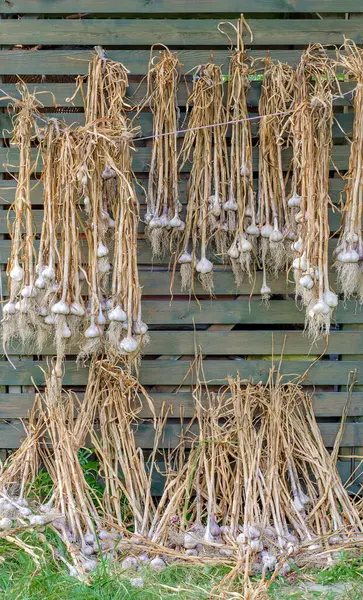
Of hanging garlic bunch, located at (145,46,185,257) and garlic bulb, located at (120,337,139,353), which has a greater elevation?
hanging garlic bunch, located at (145,46,185,257)

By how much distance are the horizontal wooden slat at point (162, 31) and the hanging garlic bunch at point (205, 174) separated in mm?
238

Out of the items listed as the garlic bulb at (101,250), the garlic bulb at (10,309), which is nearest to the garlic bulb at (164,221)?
the garlic bulb at (101,250)

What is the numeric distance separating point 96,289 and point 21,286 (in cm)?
36

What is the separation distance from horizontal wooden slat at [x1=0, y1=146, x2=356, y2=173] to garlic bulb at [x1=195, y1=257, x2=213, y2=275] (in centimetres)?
50

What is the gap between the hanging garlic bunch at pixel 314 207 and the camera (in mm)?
2955

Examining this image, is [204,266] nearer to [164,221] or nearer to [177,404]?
[164,221]

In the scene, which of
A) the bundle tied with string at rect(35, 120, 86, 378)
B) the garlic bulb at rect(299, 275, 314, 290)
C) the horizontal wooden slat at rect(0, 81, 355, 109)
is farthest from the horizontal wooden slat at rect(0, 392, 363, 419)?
the horizontal wooden slat at rect(0, 81, 355, 109)

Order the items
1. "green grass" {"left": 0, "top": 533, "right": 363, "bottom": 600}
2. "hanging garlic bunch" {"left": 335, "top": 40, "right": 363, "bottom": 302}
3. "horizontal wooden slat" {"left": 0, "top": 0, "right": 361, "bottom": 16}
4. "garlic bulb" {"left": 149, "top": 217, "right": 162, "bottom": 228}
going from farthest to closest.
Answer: "horizontal wooden slat" {"left": 0, "top": 0, "right": 361, "bottom": 16}
"garlic bulb" {"left": 149, "top": 217, "right": 162, "bottom": 228}
"hanging garlic bunch" {"left": 335, "top": 40, "right": 363, "bottom": 302}
"green grass" {"left": 0, "top": 533, "right": 363, "bottom": 600}

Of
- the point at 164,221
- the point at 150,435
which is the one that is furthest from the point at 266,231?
the point at 150,435

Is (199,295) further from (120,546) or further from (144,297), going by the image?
(120,546)

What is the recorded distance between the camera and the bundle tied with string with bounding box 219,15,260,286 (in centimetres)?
322

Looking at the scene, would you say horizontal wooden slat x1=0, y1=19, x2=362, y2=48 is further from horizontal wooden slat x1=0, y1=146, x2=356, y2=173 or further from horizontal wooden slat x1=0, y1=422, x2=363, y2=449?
horizontal wooden slat x1=0, y1=422, x2=363, y2=449

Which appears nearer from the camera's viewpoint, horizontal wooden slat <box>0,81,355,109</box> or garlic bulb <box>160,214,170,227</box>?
garlic bulb <box>160,214,170,227</box>

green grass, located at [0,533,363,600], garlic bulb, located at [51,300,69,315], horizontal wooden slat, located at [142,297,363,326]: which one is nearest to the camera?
green grass, located at [0,533,363,600]
